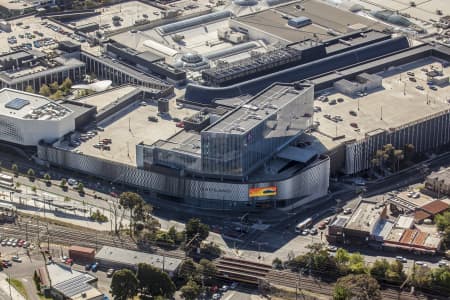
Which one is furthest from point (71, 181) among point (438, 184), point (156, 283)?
point (438, 184)

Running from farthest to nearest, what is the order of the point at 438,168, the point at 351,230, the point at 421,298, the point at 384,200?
the point at 438,168, the point at 384,200, the point at 351,230, the point at 421,298

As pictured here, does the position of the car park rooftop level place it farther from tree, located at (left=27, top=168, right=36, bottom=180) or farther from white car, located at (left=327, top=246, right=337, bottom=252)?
tree, located at (left=27, top=168, right=36, bottom=180)

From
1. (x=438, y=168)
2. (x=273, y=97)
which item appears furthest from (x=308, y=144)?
(x=438, y=168)

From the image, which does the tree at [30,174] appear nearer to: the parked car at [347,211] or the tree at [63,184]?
the tree at [63,184]

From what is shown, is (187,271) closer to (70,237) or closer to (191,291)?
(191,291)

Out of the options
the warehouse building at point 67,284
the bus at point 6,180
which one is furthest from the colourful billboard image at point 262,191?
the bus at point 6,180

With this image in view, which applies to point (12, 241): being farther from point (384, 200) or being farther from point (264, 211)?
point (384, 200)

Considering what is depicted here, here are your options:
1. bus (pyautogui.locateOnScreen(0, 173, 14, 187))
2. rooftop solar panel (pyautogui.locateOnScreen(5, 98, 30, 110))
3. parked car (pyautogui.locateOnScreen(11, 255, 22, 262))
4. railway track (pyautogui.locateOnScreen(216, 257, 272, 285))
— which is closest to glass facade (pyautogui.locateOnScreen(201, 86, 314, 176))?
railway track (pyautogui.locateOnScreen(216, 257, 272, 285))
